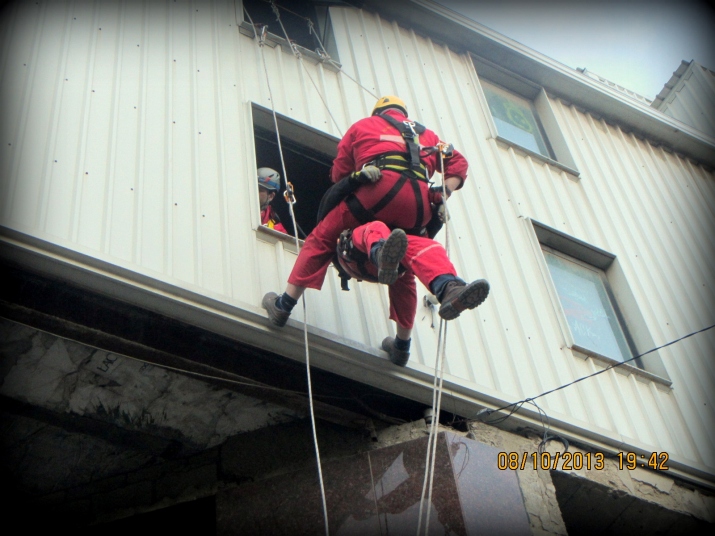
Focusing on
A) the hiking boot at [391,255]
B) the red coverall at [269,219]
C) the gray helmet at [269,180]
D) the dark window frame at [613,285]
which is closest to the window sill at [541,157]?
the dark window frame at [613,285]

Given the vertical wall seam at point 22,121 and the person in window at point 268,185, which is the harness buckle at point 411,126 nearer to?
the person in window at point 268,185

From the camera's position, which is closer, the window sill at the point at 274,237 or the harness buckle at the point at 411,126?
the harness buckle at the point at 411,126

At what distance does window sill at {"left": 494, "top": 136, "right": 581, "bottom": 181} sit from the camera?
895 centimetres

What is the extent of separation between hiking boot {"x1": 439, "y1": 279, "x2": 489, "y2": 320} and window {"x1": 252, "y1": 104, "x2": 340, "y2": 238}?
334 cm

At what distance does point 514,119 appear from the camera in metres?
10.0

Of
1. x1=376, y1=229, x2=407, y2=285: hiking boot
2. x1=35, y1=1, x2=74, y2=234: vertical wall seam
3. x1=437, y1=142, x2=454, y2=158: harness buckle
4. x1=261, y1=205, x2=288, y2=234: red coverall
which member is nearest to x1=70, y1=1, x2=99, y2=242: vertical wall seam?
x1=35, y1=1, x2=74, y2=234: vertical wall seam

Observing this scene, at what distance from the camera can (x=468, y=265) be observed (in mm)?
7234

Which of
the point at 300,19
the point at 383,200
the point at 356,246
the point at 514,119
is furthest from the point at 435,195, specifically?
the point at 514,119

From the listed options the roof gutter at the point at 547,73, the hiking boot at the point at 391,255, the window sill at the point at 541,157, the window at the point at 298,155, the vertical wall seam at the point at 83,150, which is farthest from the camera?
the roof gutter at the point at 547,73

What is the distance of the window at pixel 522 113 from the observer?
9742 mm

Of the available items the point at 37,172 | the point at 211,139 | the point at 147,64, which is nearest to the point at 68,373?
the point at 37,172

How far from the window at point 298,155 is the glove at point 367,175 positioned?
2.39m
